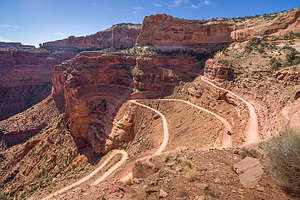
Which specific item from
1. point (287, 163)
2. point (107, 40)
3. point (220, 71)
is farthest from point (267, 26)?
point (107, 40)

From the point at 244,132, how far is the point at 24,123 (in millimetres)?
58730

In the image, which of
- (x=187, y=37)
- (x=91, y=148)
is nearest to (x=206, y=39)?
(x=187, y=37)

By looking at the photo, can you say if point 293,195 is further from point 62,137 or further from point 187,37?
point 187,37

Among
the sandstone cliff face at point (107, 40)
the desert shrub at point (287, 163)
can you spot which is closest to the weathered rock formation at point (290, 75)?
the desert shrub at point (287, 163)

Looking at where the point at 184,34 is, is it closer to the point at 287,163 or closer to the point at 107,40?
the point at 287,163

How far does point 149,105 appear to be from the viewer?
3397 cm

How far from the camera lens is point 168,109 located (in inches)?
1256

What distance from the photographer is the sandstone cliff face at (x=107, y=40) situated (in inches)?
3610

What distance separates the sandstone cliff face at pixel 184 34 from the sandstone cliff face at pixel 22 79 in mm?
55584

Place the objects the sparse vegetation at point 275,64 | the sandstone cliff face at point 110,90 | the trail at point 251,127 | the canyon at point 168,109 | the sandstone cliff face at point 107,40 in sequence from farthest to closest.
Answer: the sandstone cliff face at point 107,40
the sandstone cliff face at point 110,90
the sparse vegetation at point 275,64
the trail at point 251,127
the canyon at point 168,109

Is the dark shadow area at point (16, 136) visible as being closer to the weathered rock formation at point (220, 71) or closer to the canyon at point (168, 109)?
the canyon at point (168, 109)

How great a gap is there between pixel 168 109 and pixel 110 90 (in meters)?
16.6

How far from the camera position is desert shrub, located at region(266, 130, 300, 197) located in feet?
16.8

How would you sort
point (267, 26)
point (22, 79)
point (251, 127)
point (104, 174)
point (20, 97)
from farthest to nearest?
1. point (22, 79)
2. point (20, 97)
3. point (267, 26)
4. point (104, 174)
5. point (251, 127)
